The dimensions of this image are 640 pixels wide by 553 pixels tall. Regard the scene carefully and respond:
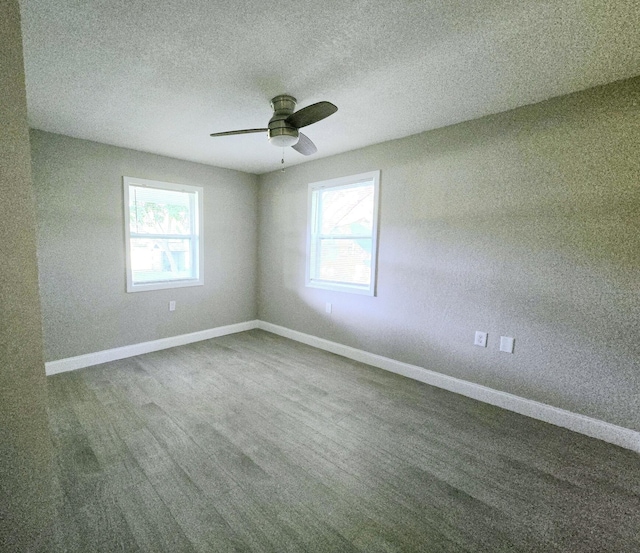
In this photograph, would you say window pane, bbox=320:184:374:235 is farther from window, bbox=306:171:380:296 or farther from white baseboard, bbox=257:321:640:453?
white baseboard, bbox=257:321:640:453

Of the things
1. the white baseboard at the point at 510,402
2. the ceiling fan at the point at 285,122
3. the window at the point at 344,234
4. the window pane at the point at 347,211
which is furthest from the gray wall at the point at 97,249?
the white baseboard at the point at 510,402

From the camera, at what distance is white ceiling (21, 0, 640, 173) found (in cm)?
141

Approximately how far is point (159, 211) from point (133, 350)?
1.73 metres

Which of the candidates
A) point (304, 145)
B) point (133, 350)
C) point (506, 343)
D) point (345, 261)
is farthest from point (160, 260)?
point (506, 343)

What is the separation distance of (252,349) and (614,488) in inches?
131

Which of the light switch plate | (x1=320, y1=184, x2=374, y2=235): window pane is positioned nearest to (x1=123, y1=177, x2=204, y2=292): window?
(x1=320, y1=184, x2=374, y2=235): window pane

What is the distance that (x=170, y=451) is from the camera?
1.89 metres

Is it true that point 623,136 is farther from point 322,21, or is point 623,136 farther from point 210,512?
point 210,512

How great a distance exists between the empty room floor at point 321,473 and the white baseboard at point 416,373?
3.2 inches

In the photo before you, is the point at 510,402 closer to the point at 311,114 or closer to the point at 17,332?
the point at 311,114

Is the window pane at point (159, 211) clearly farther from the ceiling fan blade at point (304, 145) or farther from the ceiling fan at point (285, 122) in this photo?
the ceiling fan blade at point (304, 145)

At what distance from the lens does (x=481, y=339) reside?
2.60m

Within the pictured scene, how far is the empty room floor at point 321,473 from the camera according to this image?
137 cm

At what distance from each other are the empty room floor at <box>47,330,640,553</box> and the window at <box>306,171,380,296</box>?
4.29 ft
